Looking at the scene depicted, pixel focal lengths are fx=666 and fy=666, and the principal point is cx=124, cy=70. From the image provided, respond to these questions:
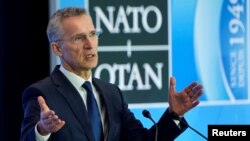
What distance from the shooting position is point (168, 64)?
432cm

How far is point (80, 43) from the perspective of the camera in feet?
9.45

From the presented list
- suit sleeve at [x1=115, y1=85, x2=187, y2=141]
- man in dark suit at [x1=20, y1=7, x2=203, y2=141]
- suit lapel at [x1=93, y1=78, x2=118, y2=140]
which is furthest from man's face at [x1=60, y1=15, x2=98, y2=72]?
suit sleeve at [x1=115, y1=85, x2=187, y2=141]

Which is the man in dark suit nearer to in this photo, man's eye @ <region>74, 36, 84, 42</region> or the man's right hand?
man's eye @ <region>74, 36, 84, 42</region>

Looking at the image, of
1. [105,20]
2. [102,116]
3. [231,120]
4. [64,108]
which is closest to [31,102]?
[64,108]

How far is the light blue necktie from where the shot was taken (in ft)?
9.28

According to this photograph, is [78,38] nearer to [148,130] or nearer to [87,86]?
[87,86]

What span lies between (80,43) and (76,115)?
32 cm

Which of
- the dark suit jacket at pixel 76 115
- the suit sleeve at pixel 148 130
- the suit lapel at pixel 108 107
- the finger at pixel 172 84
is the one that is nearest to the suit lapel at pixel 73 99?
the dark suit jacket at pixel 76 115

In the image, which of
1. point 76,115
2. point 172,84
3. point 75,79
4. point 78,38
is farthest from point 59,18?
point 172,84

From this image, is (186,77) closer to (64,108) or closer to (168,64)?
(168,64)

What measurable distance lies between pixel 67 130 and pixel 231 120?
1862 mm

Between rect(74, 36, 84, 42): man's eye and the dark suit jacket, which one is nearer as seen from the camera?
the dark suit jacket

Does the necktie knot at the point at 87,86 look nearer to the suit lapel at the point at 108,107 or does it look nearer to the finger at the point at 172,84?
the suit lapel at the point at 108,107

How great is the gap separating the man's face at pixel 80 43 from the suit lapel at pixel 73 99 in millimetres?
74
